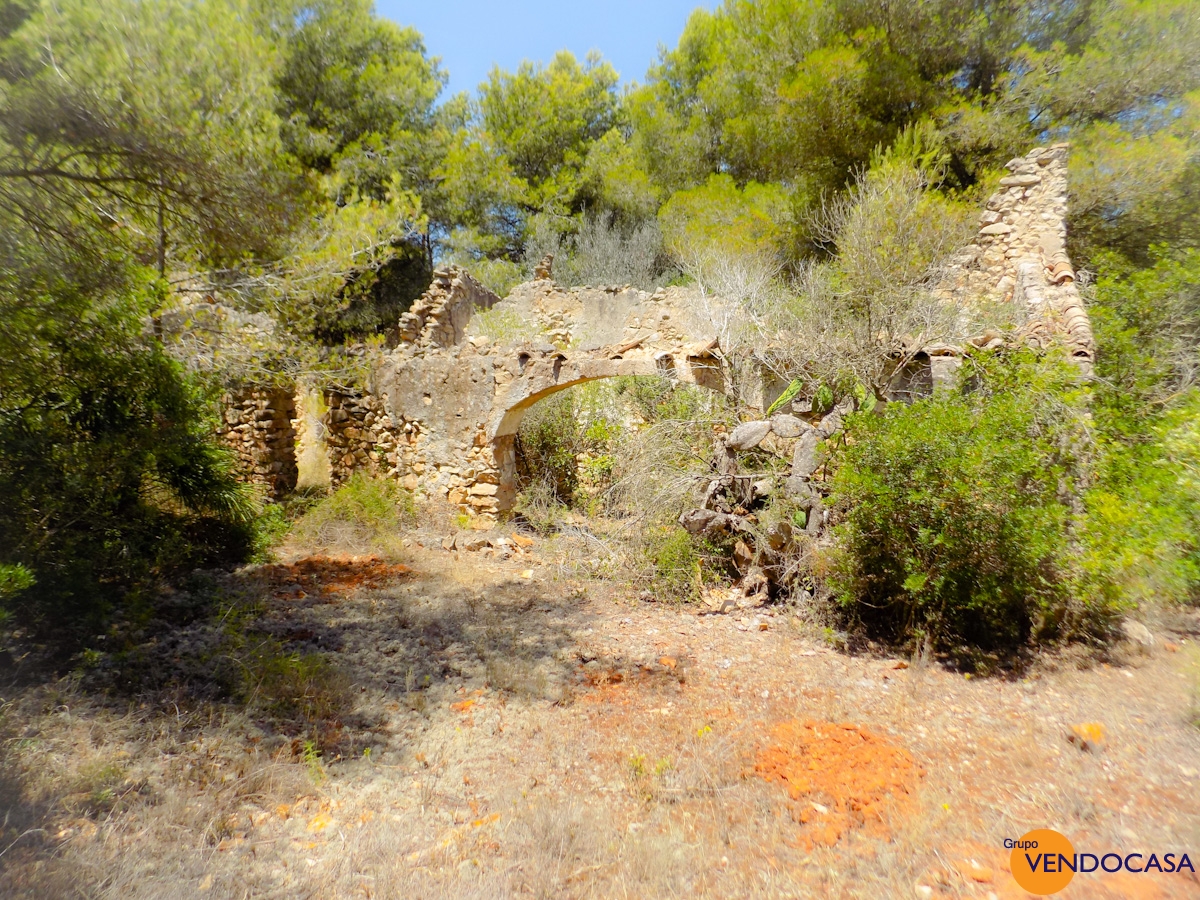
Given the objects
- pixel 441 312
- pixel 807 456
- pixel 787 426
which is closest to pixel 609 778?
pixel 807 456

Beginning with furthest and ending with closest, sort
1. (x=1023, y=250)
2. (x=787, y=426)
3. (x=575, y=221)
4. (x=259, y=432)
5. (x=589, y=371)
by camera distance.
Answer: (x=575, y=221), (x=259, y=432), (x=589, y=371), (x=1023, y=250), (x=787, y=426)

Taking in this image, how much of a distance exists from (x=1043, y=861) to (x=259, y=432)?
9297 millimetres

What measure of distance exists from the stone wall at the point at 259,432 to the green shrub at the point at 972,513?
750 cm

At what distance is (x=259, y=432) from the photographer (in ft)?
29.7

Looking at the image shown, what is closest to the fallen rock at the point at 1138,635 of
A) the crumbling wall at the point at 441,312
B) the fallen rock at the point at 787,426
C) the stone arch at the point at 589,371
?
the fallen rock at the point at 787,426

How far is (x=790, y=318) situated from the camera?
779 centimetres

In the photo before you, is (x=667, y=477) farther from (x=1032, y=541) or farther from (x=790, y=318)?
(x=1032, y=541)

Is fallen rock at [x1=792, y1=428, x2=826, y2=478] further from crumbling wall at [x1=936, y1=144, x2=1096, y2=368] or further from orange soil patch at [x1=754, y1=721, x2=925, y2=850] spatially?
crumbling wall at [x1=936, y1=144, x2=1096, y2=368]

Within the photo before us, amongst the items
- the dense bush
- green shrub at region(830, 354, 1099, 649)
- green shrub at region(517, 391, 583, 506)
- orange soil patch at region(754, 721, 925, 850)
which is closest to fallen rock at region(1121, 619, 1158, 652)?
green shrub at region(830, 354, 1099, 649)

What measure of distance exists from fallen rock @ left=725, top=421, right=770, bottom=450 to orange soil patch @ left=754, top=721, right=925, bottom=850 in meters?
2.86

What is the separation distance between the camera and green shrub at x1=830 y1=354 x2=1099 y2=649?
14.6 ft

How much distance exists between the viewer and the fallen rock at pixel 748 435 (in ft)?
20.4

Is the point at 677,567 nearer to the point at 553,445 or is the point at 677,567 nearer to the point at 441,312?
the point at 553,445

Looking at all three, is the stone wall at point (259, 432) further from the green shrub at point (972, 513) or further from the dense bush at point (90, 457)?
the green shrub at point (972, 513)
